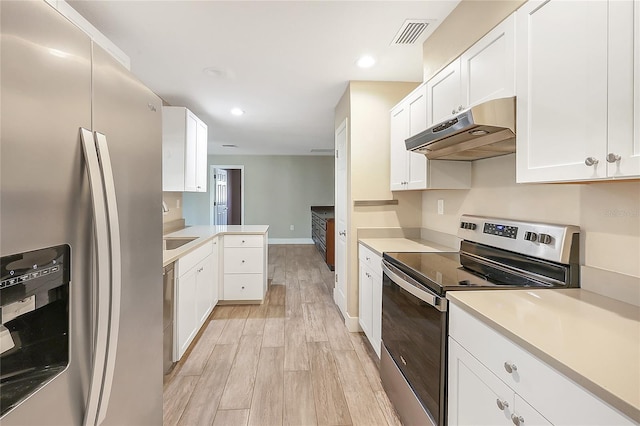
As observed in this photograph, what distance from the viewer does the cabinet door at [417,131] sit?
2223 millimetres

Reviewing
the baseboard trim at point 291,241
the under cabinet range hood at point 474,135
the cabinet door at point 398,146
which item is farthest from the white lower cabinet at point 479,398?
the baseboard trim at point 291,241

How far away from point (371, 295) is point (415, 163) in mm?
1092

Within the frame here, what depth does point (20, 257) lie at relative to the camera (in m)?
0.63

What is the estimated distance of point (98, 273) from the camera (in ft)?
2.62

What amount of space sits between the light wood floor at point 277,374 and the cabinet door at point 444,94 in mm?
1841

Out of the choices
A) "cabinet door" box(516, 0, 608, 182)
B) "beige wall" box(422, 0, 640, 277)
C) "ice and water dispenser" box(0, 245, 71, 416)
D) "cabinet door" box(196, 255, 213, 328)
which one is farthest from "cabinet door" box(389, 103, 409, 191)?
"ice and water dispenser" box(0, 245, 71, 416)

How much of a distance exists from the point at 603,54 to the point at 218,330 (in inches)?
127

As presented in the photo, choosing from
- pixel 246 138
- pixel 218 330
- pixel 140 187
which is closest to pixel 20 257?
pixel 140 187

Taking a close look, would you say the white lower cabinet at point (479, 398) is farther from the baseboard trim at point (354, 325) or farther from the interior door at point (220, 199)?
the interior door at point (220, 199)

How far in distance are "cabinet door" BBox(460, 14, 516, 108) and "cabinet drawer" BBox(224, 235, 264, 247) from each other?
268 cm

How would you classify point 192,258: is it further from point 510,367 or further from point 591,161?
point 591,161

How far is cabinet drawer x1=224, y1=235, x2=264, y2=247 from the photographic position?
3.70m

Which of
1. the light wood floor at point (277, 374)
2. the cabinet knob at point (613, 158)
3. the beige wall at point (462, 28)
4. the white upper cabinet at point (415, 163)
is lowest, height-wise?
the light wood floor at point (277, 374)

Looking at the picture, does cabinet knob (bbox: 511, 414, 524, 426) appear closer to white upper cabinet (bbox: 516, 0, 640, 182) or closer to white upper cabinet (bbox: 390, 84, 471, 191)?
white upper cabinet (bbox: 516, 0, 640, 182)
